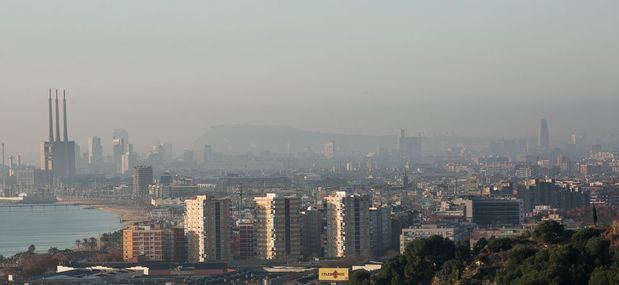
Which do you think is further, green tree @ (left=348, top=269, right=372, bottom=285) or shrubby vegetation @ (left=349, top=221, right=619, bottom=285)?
green tree @ (left=348, top=269, right=372, bottom=285)

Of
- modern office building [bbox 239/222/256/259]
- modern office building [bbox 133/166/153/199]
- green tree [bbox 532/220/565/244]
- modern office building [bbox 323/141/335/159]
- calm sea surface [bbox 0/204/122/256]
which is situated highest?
modern office building [bbox 323/141/335/159]

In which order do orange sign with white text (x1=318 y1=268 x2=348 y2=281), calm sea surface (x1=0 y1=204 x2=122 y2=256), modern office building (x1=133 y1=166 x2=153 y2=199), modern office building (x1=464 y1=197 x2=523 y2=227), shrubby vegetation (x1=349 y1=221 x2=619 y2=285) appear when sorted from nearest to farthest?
1. shrubby vegetation (x1=349 y1=221 x2=619 y2=285)
2. orange sign with white text (x1=318 y1=268 x2=348 y2=281)
3. modern office building (x1=464 y1=197 x2=523 y2=227)
4. calm sea surface (x1=0 y1=204 x2=122 y2=256)
5. modern office building (x1=133 y1=166 x2=153 y2=199)

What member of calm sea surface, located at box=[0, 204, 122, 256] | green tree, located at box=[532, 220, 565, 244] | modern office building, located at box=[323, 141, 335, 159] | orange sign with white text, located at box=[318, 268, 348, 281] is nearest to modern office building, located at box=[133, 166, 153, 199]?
calm sea surface, located at box=[0, 204, 122, 256]

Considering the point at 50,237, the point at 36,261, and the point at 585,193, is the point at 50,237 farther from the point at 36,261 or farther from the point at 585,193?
the point at 36,261

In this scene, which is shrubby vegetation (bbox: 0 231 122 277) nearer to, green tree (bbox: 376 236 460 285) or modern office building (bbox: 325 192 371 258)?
modern office building (bbox: 325 192 371 258)

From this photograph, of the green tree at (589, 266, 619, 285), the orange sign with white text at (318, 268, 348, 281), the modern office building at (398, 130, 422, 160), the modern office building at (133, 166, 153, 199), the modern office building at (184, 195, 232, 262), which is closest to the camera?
the green tree at (589, 266, 619, 285)

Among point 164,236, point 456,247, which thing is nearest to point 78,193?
point 164,236

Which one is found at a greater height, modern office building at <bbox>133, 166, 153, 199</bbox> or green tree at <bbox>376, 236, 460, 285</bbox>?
modern office building at <bbox>133, 166, 153, 199</bbox>
